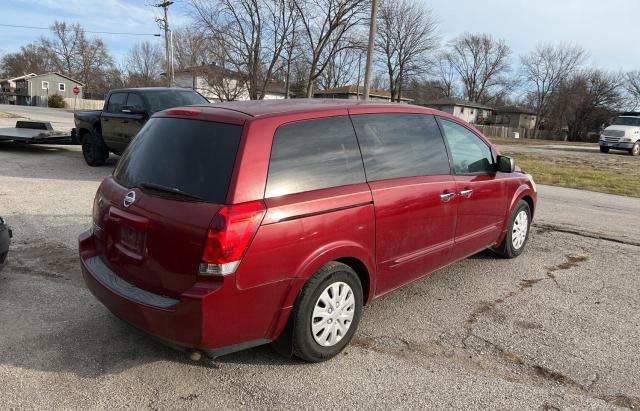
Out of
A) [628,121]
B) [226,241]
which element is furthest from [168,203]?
[628,121]

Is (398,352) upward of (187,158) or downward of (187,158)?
downward

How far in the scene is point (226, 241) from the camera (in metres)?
2.60

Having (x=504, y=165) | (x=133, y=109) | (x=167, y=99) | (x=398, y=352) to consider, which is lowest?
(x=398, y=352)

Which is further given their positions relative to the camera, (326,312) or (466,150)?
(466,150)

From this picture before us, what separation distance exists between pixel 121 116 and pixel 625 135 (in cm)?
2643

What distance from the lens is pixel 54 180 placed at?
9.44 m

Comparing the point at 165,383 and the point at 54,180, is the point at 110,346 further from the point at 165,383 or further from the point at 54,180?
the point at 54,180

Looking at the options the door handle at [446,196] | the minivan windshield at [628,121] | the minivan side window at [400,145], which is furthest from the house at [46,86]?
the door handle at [446,196]

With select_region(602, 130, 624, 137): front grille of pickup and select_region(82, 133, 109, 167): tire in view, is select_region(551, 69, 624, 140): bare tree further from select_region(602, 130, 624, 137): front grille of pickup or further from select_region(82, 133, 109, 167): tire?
select_region(82, 133, 109, 167): tire

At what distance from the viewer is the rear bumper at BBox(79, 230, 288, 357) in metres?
2.63

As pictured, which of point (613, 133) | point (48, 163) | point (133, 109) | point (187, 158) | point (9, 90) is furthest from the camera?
point (9, 90)

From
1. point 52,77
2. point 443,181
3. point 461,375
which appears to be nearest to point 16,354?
point 461,375

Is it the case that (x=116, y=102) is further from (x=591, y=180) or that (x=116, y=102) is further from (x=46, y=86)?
(x=46, y=86)

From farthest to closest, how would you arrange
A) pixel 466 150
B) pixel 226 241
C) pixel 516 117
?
pixel 516 117 < pixel 466 150 < pixel 226 241
